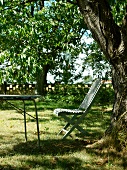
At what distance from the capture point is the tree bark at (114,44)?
16.1ft

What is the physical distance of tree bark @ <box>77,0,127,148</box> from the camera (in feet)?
16.1

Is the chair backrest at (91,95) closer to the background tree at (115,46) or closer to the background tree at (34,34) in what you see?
the background tree at (115,46)

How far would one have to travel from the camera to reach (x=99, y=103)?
610 inches

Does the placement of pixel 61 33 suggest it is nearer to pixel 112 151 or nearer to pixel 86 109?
pixel 86 109

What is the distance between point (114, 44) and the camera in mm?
4969

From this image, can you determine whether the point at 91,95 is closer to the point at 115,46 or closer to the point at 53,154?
the point at 115,46

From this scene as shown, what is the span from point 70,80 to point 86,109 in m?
12.8

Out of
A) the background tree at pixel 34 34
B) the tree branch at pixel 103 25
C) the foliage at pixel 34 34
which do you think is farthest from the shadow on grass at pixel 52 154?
the foliage at pixel 34 34

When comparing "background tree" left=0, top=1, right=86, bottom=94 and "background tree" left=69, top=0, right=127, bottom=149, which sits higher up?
"background tree" left=0, top=1, right=86, bottom=94

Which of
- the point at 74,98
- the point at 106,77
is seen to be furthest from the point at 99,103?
the point at 106,77

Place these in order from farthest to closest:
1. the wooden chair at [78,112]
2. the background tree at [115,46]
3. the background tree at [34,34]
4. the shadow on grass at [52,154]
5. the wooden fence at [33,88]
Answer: the wooden fence at [33,88] < the background tree at [34,34] < the wooden chair at [78,112] < the background tree at [115,46] < the shadow on grass at [52,154]

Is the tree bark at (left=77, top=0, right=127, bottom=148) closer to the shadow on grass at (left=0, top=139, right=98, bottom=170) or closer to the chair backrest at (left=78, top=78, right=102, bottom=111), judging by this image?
the shadow on grass at (left=0, top=139, right=98, bottom=170)

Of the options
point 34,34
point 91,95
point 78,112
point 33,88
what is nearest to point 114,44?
point 78,112

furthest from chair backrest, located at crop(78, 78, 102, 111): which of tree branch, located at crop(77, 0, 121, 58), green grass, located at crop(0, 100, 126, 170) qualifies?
tree branch, located at crop(77, 0, 121, 58)
